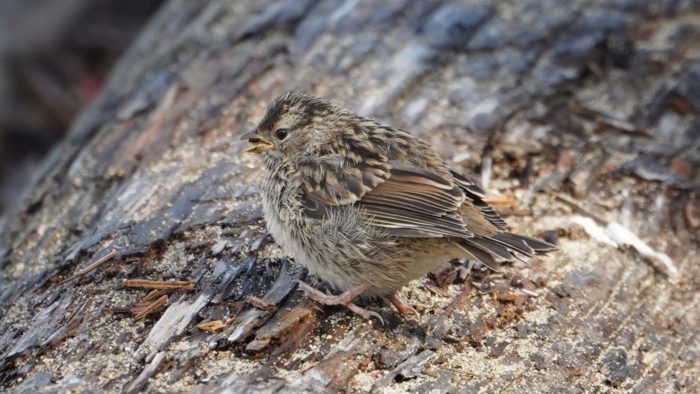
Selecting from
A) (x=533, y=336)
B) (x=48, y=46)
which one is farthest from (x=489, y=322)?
(x=48, y=46)

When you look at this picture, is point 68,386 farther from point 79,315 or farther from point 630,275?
point 630,275

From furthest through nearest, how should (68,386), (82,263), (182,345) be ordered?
(82,263) < (182,345) < (68,386)

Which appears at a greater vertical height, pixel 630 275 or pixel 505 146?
pixel 505 146

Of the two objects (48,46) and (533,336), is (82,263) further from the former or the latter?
(48,46)

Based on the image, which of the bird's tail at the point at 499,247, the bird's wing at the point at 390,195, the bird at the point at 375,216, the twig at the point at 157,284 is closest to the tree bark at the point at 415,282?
the twig at the point at 157,284

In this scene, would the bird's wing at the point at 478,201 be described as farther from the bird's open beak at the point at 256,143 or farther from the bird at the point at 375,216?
the bird's open beak at the point at 256,143

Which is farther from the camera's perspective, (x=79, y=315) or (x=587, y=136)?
(x=587, y=136)

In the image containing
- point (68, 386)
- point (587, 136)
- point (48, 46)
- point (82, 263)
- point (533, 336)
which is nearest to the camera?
point (68, 386)

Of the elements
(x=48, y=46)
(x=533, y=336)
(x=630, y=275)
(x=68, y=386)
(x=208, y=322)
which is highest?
(x=48, y=46)
